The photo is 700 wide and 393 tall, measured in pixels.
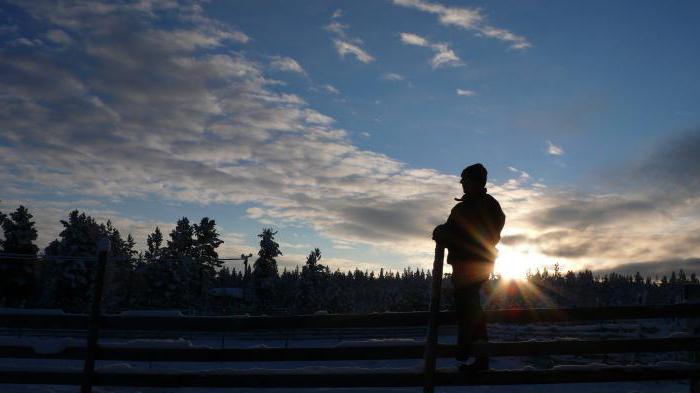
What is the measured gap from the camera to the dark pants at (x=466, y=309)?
612 cm

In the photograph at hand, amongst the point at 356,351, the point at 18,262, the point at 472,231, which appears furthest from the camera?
the point at 18,262

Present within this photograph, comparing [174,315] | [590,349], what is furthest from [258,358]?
[590,349]

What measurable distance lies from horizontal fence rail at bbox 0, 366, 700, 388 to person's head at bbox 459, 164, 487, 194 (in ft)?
7.12

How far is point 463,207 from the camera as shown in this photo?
606 cm

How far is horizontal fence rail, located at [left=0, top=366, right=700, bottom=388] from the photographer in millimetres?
6434

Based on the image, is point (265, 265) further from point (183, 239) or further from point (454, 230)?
point (454, 230)

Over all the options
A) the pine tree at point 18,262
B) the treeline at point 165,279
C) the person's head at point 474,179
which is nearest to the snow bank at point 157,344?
the person's head at point 474,179

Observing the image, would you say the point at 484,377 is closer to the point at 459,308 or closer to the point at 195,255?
the point at 459,308

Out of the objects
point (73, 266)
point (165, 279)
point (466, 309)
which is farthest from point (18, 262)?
point (466, 309)

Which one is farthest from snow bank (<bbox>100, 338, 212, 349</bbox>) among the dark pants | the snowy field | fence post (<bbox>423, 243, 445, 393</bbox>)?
the dark pants

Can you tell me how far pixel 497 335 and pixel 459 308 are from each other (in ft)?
83.5

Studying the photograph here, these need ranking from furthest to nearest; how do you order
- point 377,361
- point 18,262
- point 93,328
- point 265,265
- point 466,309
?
point 265,265, point 18,262, point 377,361, point 93,328, point 466,309

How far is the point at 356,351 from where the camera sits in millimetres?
6578

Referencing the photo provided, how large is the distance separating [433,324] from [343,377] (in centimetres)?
136
